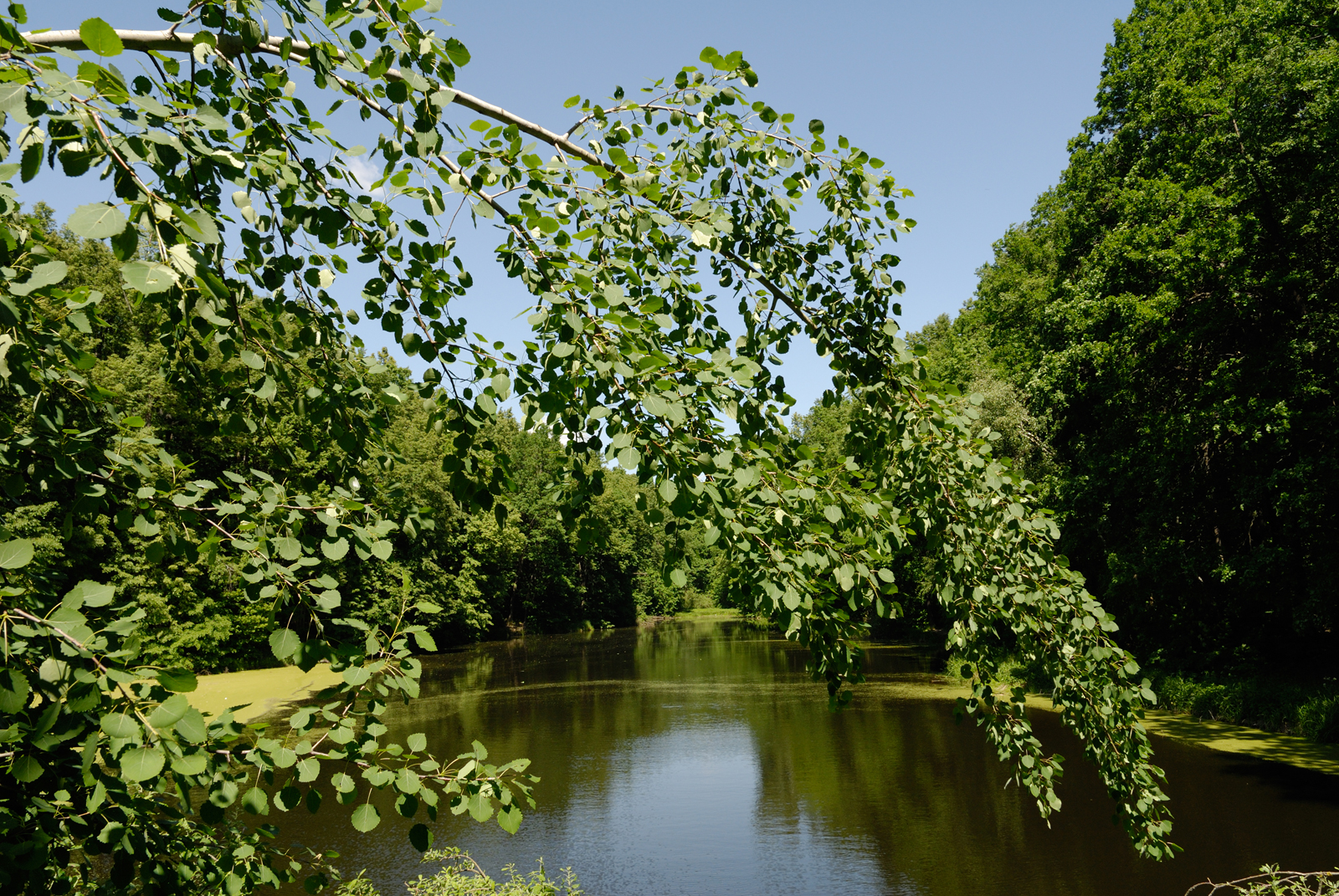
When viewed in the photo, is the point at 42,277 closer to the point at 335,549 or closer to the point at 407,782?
the point at 335,549

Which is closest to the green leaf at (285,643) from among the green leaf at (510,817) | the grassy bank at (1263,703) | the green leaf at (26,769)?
the green leaf at (26,769)

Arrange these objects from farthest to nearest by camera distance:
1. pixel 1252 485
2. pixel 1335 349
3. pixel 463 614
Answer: pixel 463 614
pixel 1252 485
pixel 1335 349

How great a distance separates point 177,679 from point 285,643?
192mm

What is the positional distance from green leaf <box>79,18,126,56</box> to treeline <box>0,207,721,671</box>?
39 cm

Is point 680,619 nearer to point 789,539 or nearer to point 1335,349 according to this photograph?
point 1335,349

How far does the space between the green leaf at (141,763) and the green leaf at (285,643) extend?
231 millimetres

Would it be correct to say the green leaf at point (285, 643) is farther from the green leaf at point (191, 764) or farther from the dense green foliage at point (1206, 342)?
the dense green foliage at point (1206, 342)

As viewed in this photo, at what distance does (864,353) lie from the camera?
263 centimetres

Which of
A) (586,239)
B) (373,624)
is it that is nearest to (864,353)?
(586,239)

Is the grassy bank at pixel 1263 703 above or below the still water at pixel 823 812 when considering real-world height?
above

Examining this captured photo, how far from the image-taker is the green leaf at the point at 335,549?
64.9 inches

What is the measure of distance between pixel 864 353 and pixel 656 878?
360 inches

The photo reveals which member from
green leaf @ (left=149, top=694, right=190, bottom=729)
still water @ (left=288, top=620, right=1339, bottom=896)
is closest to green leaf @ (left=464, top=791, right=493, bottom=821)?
green leaf @ (left=149, top=694, right=190, bottom=729)

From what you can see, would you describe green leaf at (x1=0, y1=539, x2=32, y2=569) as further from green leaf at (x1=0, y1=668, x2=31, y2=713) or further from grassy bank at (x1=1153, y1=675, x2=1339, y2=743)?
grassy bank at (x1=1153, y1=675, x2=1339, y2=743)
